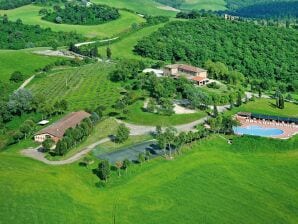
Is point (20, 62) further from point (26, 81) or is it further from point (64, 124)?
point (64, 124)

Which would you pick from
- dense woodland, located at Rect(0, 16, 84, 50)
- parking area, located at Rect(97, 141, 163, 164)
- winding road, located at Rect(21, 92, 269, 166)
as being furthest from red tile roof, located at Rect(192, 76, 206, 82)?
dense woodland, located at Rect(0, 16, 84, 50)

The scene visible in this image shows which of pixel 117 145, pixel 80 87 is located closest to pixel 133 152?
pixel 117 145

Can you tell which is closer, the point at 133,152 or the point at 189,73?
the point at 133,152

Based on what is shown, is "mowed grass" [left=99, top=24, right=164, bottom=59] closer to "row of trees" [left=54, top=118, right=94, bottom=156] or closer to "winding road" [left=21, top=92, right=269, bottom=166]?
"winding road" [left=21, top=92, right=269, bottom=166]

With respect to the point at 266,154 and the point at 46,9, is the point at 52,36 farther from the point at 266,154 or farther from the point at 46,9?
the point at 266,154

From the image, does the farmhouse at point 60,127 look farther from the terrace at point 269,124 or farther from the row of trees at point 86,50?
the row of trees at point 86,50

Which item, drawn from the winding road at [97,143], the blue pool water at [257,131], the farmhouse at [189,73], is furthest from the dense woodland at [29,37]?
the blue pool water at [257,131]

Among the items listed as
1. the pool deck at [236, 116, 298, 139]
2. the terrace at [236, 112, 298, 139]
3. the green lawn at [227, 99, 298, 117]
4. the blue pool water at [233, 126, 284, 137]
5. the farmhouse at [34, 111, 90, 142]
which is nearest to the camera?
the farmhouse at [34, 111, 90, 142]
